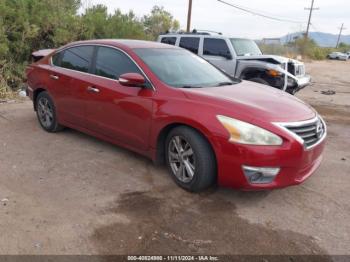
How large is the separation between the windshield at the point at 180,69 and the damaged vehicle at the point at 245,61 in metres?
4.34

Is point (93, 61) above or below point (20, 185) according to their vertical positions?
above

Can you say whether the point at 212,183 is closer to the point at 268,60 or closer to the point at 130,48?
the point at 130,48

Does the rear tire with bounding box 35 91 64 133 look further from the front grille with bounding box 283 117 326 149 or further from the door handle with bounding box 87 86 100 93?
the front grille with bounding box 283 117 326 149

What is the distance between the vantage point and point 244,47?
10.3m

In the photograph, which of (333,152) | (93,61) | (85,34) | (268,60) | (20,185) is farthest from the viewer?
(85,34)

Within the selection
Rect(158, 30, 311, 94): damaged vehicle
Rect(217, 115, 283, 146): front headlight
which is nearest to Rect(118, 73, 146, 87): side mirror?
Rect(217, 115, 283, 146): front headlight

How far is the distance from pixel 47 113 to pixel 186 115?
122 inches

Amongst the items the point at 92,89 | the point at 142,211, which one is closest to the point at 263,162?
the point at 142,211

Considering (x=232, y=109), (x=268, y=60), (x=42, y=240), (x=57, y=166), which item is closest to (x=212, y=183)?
(x=232, y=109)

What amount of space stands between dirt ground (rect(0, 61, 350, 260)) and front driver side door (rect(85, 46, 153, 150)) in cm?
42

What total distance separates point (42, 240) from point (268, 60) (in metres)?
7.78

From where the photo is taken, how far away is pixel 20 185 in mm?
4117

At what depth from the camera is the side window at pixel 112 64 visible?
4.61m

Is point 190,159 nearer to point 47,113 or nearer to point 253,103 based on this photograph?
point 253,103
